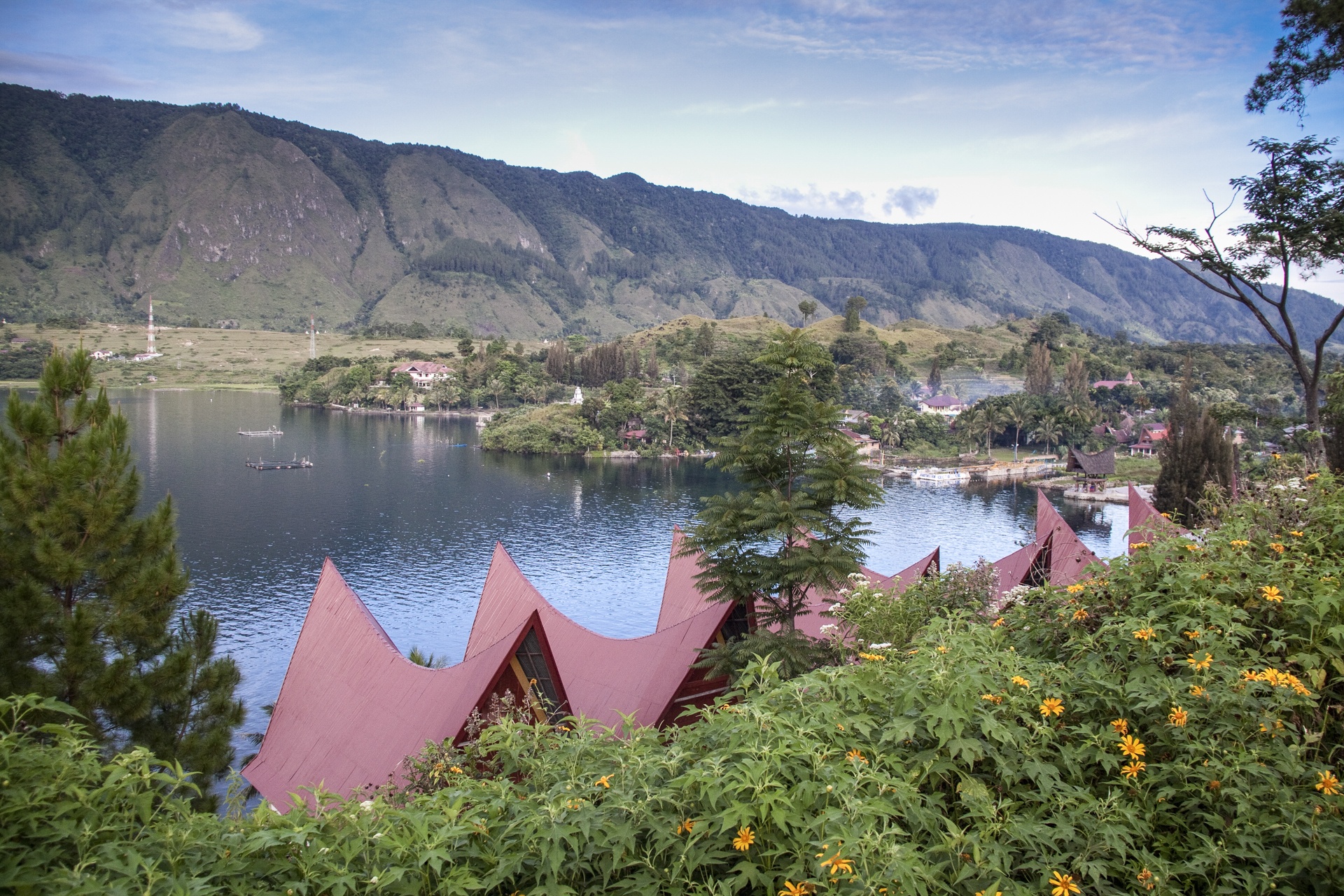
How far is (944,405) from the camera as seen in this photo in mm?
81125

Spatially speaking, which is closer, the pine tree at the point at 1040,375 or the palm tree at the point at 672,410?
the palm tree at the point at 672,410

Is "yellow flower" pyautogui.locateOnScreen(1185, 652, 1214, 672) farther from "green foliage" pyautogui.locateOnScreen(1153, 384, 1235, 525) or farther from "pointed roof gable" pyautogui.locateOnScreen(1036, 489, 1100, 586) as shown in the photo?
"green foliage" pyautogui.locateOnScreen(1153, 384, 1235, 525)

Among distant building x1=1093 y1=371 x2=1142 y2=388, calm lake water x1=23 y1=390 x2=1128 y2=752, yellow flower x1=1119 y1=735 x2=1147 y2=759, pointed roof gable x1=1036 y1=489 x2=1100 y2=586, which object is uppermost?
distant building x1=1093 y1=371 x2=1142 y2=388

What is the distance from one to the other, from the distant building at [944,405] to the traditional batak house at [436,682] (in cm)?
7098

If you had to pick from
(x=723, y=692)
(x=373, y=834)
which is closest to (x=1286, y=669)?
(x=373, y=834)

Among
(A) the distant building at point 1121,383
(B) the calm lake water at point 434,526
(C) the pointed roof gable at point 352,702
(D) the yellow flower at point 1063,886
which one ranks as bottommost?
(B) the calm lake water at point 434,526

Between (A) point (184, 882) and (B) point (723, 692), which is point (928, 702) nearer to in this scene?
(A) point (184, 882)

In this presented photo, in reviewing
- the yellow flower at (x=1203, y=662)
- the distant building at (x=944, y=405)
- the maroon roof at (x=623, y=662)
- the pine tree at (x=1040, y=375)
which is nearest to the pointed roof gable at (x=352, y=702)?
the maroon roof at (x=623, y=662)

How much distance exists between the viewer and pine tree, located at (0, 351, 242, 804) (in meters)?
8.13

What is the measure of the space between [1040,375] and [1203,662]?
86.0 m

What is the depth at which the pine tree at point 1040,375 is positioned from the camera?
81.4 m

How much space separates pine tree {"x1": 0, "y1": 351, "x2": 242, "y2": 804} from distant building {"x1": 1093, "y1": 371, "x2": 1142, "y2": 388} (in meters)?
82.1

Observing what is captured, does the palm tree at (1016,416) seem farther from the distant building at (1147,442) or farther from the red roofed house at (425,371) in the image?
the red roofed house at (425,371)

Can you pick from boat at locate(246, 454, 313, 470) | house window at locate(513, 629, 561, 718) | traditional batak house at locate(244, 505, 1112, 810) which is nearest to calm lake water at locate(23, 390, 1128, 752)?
boat at locate(246, 454, 313, 470)
